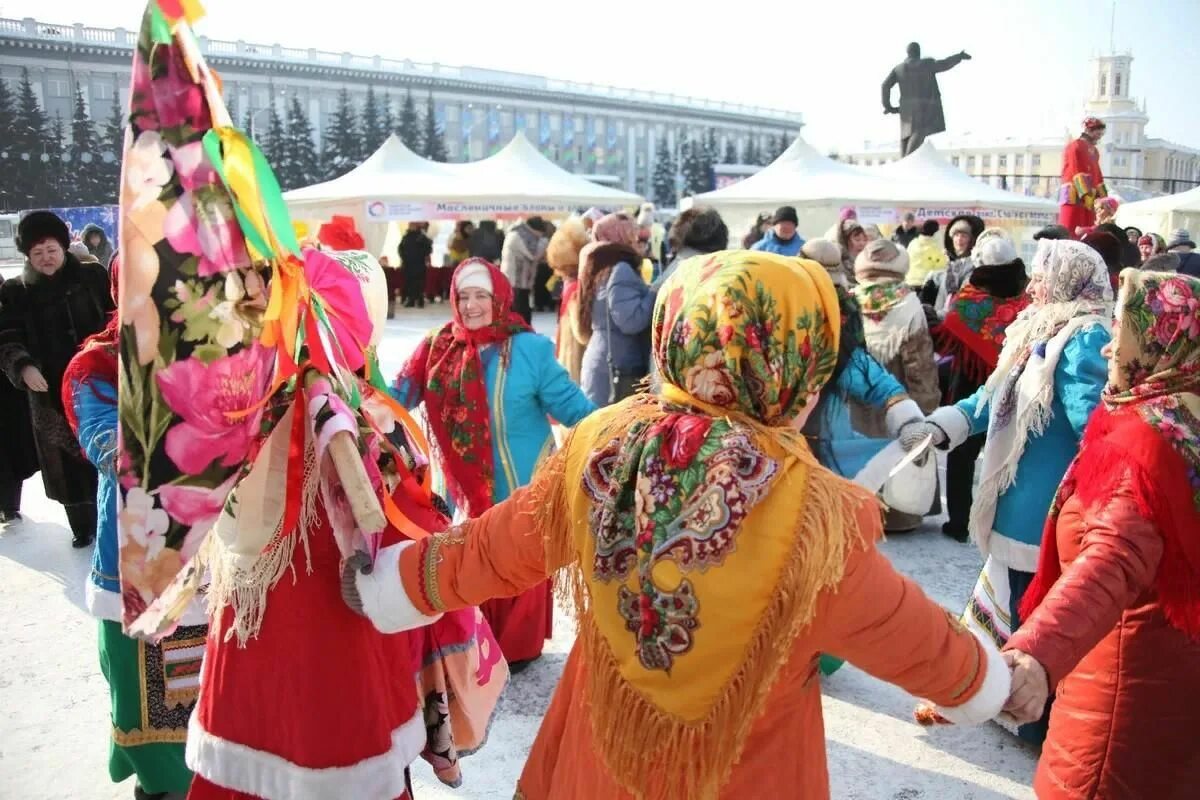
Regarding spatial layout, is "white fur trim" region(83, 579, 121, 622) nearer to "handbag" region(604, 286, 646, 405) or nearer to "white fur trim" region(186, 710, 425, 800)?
"white fur trim" region(186, 710, 425, 800)

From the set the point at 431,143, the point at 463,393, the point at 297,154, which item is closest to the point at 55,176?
the point at 297,154

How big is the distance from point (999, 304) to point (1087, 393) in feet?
6.66

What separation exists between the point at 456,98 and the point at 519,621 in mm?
72082

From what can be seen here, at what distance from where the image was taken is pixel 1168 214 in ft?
39.6

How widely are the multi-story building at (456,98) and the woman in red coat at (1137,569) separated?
43417 millimetres

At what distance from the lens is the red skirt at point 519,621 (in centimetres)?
348

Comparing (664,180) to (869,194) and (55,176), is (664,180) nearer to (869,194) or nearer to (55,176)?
(55,176)

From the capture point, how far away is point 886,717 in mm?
3197

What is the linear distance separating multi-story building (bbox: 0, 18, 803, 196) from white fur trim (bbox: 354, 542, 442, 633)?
43888 mm

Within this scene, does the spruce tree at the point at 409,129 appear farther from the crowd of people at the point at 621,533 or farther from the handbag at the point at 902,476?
the crowd of people at the point at 621,533

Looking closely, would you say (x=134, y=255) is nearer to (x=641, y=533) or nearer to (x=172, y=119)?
(x=172, y=119)

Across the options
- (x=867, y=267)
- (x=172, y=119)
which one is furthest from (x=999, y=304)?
(x=172, y=119)

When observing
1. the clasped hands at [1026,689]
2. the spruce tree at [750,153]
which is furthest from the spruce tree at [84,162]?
Answer: the spruce tree at [750,153]

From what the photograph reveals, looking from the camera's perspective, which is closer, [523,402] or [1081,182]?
[523,402]
